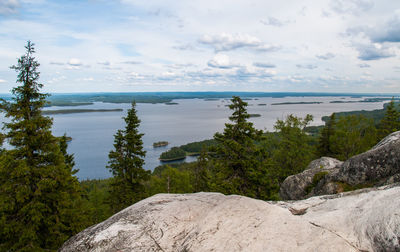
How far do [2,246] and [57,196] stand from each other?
3.01 m

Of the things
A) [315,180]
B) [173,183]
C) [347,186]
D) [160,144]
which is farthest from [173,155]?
[347,186]

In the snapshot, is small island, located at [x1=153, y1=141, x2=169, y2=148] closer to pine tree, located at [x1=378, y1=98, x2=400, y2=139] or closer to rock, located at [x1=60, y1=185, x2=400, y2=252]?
pine tree, located at [x1=378, y1=98, x2=400, y2=139]

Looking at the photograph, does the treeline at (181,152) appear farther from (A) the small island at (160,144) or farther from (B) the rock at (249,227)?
(B) the rock at (249,227)

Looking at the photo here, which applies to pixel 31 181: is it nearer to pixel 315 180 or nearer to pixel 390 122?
pixel 315 180

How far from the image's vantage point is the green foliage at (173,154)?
290 ft

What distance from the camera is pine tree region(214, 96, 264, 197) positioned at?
1725 centimetres

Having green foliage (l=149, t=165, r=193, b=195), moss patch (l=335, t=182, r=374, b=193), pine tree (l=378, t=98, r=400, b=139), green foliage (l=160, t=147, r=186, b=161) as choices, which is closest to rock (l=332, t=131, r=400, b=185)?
moss patch (l=335, t=182, r=374, b=193)

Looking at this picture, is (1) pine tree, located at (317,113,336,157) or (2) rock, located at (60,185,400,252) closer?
(2) rock, located at (60,185,400,252)

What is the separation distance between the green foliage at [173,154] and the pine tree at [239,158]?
71888mm

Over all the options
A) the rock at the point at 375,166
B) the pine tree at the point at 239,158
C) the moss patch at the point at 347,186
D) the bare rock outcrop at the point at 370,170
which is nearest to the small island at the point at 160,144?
the pine tree at the point at 239,158

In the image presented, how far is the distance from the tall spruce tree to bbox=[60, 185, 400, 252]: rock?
7.09 m

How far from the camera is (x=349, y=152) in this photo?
33.0m

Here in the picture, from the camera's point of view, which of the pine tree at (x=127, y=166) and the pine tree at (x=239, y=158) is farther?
the pine tree at (x=127, y=166)

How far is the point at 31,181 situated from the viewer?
1184 centimetres
